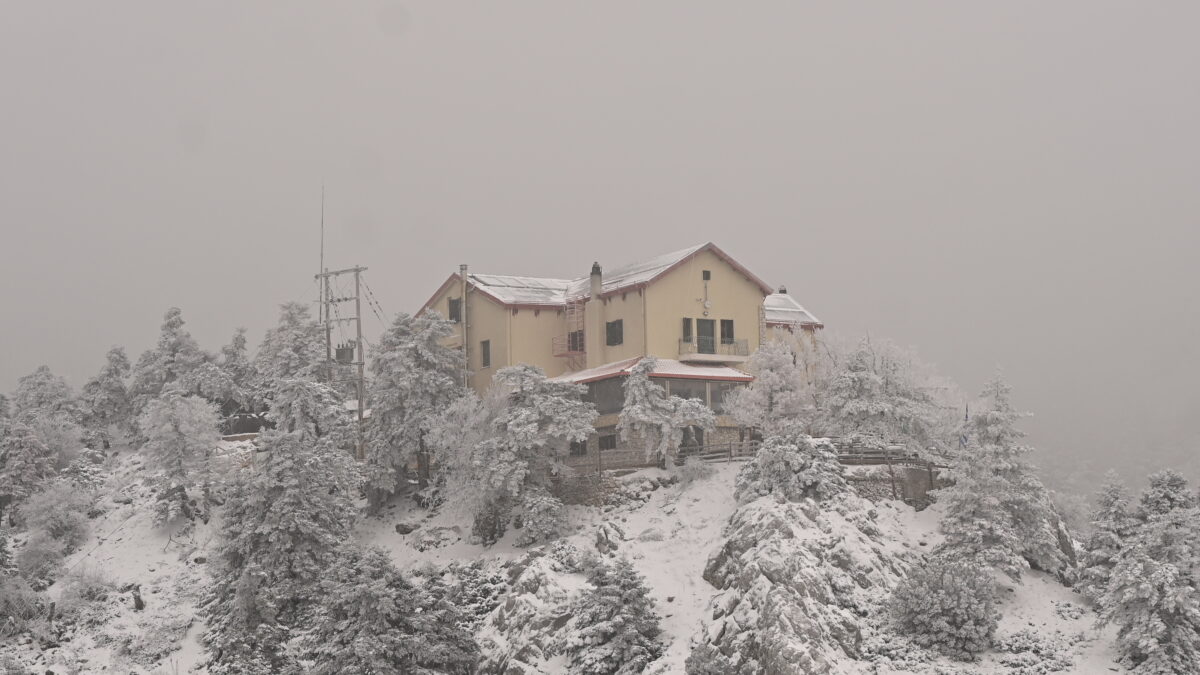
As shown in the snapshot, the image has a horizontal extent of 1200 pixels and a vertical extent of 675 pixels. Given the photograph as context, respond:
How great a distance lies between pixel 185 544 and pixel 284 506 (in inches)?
470

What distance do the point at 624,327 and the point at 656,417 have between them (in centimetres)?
973

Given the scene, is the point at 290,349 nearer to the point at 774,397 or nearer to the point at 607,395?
the point at 607,395

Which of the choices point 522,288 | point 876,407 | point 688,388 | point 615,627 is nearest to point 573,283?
point 522,288

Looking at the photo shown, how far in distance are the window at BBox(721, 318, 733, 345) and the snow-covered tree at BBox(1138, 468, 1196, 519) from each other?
77.5 ft

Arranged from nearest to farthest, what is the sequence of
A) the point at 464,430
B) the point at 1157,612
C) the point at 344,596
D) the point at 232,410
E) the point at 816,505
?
1. the point at 1157,612
2. the point at 344,596
3. the point at 816,505
4. the point at 464,430
5. the point at 232,410

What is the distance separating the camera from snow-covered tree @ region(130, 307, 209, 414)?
72812mm

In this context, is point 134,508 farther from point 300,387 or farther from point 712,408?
point 712,408

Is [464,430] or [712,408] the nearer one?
[464,430]

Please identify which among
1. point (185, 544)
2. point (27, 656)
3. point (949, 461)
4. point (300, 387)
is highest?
point (300, 387)

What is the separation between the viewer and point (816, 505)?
4119 cm

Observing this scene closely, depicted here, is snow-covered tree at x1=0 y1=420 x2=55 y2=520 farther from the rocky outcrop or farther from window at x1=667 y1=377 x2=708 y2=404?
the rocky outcrop

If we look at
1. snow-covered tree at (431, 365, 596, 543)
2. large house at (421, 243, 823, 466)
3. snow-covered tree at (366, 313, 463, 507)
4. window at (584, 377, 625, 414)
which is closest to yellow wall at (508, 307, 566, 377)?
large house at (421, 243, 823, 466)

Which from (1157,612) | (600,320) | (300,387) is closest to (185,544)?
(300,387)

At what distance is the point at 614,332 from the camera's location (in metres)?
58.5
